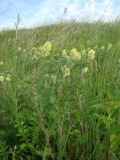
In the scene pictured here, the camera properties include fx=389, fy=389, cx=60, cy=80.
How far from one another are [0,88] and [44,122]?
35.0 inches

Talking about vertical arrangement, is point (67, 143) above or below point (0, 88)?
below

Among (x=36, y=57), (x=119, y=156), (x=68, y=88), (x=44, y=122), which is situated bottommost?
(x=119, y=156)

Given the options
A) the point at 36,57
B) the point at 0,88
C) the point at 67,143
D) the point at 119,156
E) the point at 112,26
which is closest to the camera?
the point at 119,156

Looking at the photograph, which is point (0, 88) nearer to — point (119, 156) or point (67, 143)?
point (67, 143)

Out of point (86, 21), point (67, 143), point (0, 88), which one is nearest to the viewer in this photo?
point (67, 143)

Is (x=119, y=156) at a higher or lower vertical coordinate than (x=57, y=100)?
lower

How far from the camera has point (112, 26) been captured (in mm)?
8711

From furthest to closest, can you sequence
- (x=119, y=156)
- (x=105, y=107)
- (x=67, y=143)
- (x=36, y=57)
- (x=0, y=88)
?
(x=0, y=88) < (x=36, y=57) < (x=67, y=143) < (x=119, y=156) < (x=105, y=107)

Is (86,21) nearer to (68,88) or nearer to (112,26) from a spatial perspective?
(112,26)

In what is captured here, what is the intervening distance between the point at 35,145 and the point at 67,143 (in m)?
0.20

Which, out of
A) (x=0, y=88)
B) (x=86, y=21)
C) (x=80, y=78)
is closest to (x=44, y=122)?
(x=80, y=78)

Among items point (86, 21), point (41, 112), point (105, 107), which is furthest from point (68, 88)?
point (86, 21)

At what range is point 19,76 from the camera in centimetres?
317

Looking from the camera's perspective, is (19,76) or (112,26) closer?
(19,76)
